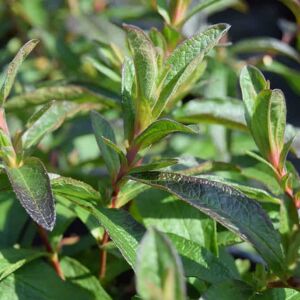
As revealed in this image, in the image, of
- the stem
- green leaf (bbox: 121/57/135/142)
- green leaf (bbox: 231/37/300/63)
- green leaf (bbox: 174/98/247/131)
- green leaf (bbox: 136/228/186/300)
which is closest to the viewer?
green leaf (bbox: 136/228/186/300)

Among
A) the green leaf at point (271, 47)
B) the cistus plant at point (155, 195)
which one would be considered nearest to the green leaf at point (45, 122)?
the cistus plant at point (155, 195)

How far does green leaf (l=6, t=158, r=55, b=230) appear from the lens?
0.68m

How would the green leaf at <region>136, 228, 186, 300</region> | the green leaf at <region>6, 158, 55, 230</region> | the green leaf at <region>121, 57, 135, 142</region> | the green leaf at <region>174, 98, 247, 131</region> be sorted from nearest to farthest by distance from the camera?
the green leaf at <region>136, 228, 186, 300</region>, the green leaf at <region>6, 158, 55, 230</region>, the green leaf at <region>121, 57, 135, 142</region>, the green leaf at <region>174, 98, 247, 131</region>

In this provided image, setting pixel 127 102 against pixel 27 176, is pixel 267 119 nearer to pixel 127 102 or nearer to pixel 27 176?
pixel 127 102

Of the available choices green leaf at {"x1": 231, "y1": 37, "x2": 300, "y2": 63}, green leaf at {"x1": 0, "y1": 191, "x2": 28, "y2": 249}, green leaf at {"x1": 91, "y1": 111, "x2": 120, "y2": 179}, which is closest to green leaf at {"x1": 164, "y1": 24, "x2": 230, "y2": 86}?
green leaf at {"x1": 91, "y1": 111, "x2": 120, "y2": 179}

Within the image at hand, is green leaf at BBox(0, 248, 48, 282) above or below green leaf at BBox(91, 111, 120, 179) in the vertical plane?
below

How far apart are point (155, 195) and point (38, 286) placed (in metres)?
0.21

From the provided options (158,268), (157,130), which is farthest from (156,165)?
(158,268)

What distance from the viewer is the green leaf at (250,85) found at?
0.78 m

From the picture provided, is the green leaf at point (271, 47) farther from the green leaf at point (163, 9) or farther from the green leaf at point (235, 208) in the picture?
the green leaf at point (235, 208)

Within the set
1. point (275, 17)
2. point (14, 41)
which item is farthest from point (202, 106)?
point (275, 17)

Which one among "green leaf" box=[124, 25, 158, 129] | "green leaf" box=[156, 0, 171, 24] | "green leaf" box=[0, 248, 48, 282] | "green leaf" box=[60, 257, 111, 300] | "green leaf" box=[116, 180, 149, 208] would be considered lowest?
"green leaf" box=[60, 257, 111, 300]

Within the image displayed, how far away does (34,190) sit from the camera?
72 centimetres

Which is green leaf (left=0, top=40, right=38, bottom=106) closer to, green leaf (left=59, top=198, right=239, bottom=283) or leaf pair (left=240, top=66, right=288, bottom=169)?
green leaf (left=59, top=198, right=239, bottom=283)
